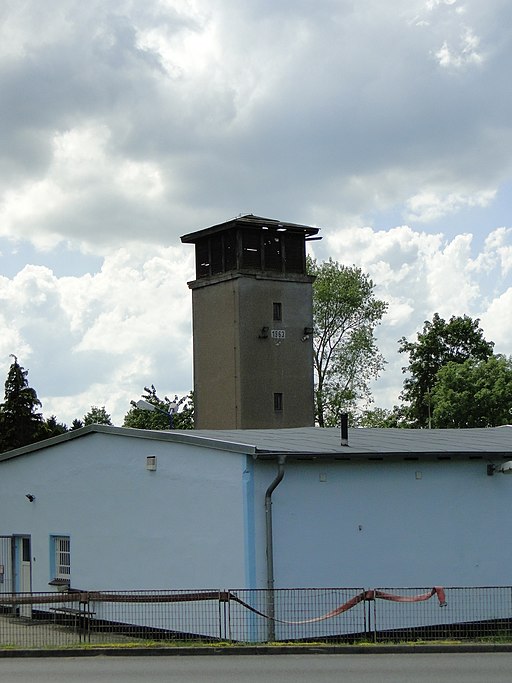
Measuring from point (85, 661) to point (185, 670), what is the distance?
2.18 meters

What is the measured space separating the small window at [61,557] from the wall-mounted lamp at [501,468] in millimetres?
10135

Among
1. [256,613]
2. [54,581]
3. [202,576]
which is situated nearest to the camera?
[256,613]

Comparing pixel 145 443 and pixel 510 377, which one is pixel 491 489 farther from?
pixel 510 377

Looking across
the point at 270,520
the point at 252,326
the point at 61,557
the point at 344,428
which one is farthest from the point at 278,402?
the point at 270,520

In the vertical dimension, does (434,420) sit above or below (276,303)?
below

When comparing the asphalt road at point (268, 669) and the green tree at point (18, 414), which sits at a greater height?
the green tree at point (18, 414)

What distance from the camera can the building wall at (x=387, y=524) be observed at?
22.2 meters

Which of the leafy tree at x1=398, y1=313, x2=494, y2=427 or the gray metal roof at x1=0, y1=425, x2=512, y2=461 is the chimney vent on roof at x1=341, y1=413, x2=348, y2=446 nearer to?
the gray metal roof at x1=0, y1=425, x2=512, y2=461

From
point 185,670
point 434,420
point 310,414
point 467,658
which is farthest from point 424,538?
point 434,420

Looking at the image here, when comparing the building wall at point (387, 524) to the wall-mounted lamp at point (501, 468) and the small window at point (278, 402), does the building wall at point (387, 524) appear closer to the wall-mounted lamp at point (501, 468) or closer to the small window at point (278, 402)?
the wall-mounted lamp at point (501, 468)

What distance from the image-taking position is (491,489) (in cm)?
2480

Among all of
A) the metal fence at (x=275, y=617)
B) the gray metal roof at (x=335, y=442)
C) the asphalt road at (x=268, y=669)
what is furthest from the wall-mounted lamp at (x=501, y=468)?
the asphalt road at (x=268, y=669)

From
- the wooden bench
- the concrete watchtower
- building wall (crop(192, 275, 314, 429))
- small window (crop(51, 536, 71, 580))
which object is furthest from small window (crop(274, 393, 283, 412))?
the wooden bench

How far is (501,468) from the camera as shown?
2475 cm
